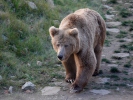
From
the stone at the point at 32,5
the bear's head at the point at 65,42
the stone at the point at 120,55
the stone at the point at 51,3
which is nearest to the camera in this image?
the bear's head at the point at 65,42

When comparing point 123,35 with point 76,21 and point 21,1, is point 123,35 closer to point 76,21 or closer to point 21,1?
point 21,1

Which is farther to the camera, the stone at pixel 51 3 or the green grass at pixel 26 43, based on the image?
the stone at pixel 51 3

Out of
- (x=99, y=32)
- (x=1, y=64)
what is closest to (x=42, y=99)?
(x=1, y=64)

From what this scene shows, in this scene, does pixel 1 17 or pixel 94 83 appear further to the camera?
pixel 1 17

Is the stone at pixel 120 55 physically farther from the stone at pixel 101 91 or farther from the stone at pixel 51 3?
the stone at pixel 51 3

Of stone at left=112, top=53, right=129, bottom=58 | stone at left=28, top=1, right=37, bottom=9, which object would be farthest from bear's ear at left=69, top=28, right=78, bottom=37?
stone at left=28, top=1, right=37, bottom=9

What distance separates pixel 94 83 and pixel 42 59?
152 cm

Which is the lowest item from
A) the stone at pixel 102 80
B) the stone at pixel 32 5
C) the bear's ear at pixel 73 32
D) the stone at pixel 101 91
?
the stone at pixel 101 91

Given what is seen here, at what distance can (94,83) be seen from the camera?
22.4 feet

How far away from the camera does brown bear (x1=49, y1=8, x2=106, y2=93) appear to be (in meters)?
6.14

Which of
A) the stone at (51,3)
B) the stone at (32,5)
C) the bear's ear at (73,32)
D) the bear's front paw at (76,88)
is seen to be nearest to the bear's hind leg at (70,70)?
the bear's front paw at (76,88)

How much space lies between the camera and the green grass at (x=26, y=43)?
7.10 meters

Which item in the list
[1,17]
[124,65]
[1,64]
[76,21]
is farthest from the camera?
[1,17]

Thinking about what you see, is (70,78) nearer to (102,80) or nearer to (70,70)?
(70,70)
